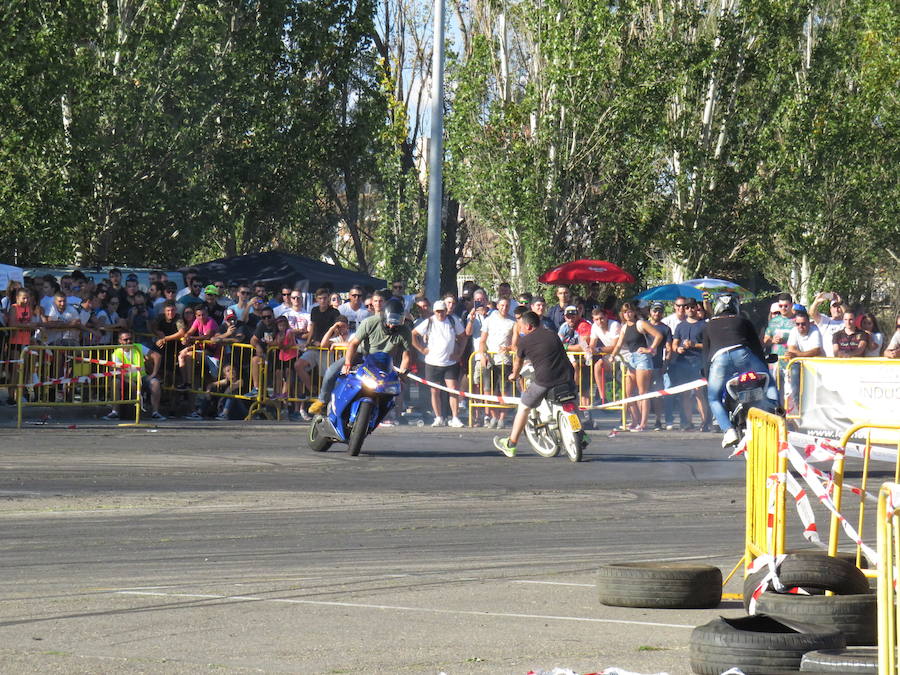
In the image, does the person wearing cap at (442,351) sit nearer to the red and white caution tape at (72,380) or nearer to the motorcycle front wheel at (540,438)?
the motorcycle front wheel at (540,438)

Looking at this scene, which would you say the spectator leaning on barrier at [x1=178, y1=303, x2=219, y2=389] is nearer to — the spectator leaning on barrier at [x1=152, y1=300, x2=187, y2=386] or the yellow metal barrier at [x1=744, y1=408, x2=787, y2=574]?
the spectator leaning on barrier at [x1=152, y1=300, x2=187, y2=386]

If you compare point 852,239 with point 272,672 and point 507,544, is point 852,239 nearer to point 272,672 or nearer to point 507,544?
point 507,544

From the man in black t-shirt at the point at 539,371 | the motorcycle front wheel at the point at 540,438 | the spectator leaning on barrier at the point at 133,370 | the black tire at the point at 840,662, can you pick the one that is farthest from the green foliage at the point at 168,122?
the black tire at the point at 840,662

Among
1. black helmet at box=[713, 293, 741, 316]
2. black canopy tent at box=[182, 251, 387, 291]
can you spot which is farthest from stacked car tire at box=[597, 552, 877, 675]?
black canopy tent at box=[182, 251, 387, 291]

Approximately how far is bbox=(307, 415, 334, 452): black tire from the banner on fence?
5.30 m

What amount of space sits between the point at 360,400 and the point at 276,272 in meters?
13.3

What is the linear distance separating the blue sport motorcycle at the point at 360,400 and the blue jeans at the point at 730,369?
3548 millimetres

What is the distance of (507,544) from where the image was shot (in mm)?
9188

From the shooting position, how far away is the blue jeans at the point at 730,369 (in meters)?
15.2

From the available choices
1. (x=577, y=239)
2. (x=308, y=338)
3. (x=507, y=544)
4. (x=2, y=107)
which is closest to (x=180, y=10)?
(x=2, y=107)

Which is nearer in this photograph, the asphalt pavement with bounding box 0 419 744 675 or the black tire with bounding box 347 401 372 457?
the asphalt pavement with bounding box 0 419 744 675

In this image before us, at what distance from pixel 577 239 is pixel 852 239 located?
1135 cm

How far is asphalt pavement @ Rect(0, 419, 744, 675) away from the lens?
19.8ft

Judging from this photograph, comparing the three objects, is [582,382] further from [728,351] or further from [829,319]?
[728,351]
